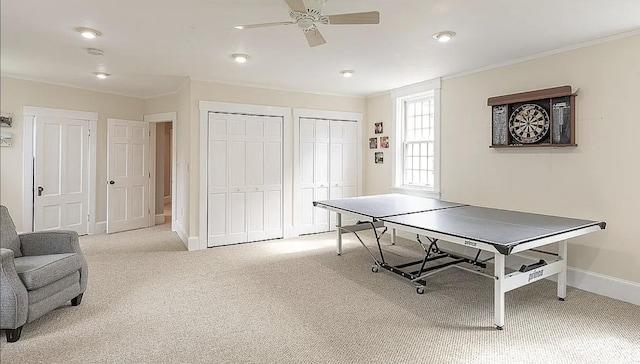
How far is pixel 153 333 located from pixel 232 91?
11.2ft

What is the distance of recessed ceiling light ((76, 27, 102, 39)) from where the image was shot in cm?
303

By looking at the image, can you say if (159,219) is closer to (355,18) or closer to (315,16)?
(315,16)

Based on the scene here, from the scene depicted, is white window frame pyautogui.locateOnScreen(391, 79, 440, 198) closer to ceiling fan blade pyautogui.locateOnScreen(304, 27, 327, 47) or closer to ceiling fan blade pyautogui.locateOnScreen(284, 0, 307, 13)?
ceiling fan blade pyautogui.locateOnScreen(304, 27, 327, 47)

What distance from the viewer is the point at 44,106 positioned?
5.05 m

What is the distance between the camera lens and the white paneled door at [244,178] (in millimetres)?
4988

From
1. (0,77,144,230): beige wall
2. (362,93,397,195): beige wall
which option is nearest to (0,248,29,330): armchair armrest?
(0,77,144,230): beige wall

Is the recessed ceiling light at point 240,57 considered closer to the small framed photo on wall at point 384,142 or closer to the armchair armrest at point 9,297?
the armchair armrest at point 9,297

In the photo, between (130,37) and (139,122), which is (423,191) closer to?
(130,37)

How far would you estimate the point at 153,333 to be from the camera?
8.36ft

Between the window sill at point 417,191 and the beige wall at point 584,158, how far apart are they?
646mm

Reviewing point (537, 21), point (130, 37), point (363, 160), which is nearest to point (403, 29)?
point (537, 21)

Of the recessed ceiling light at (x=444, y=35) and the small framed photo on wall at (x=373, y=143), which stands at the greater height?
the recessed ceiling light at (x=444, y=35)

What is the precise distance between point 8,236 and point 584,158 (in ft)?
16.6

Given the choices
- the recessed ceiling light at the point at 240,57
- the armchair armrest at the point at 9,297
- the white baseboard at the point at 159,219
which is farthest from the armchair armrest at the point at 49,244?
the white baseboard at the point at 159,219
